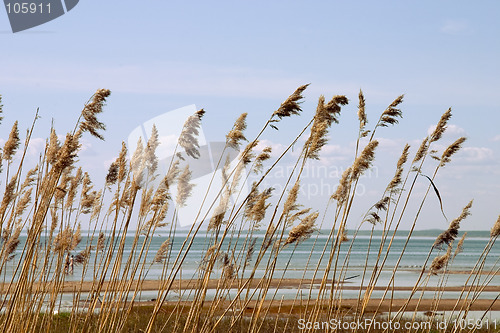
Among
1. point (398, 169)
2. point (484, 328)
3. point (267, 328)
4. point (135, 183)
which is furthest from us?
point (484, 328)

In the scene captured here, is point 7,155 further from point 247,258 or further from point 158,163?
point 247,258

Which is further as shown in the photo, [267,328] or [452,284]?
[452,284]

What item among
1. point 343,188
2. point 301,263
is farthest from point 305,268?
point 301,263

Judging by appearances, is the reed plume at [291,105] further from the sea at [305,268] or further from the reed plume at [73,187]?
the reed plume at [73,187]

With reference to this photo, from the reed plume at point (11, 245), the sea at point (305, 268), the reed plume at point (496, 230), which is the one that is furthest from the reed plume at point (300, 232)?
the reed plume at point (11, 245)

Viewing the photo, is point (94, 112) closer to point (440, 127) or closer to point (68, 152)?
point (68, 152)

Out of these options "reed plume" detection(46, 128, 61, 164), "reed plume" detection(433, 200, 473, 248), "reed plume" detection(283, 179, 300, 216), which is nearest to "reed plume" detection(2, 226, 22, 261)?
"reed plume" detection(46, 128, 61, 164)

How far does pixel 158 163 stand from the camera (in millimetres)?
4168

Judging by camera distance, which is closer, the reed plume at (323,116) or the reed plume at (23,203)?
the reed plume at (323,116)

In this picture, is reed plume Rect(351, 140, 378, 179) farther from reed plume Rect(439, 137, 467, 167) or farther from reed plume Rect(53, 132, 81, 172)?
reed plume Rect(53, 132, 81, 172)

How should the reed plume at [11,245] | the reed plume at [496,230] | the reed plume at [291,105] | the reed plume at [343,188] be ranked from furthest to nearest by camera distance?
the reed plume at [496,230] < the reed plume at [11,245] < the reed plume at [343,188] < the reed plume at [291,105]

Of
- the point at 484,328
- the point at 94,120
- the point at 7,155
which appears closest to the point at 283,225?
the point at 94,120

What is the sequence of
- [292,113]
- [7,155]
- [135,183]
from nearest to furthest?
[292,113] < [135,183] < [7,155]

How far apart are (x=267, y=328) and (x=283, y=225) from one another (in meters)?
3.98
